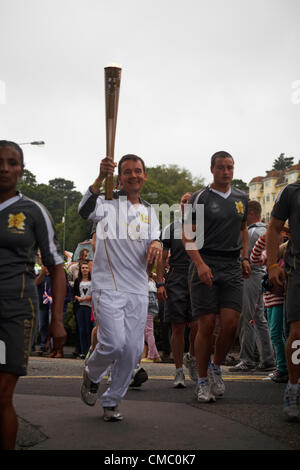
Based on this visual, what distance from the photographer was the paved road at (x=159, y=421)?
4.51 metres

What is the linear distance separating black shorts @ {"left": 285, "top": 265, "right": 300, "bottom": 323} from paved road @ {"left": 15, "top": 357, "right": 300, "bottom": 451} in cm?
84

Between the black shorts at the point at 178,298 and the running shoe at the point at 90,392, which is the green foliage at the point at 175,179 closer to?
the black shorts at the point at 178,298

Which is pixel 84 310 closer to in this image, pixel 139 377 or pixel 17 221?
pixel 139 377

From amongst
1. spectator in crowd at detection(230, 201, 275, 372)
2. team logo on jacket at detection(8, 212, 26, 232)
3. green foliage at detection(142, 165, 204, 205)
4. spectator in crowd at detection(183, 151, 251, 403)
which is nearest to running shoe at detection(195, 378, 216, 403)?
spectator in crowd at detection(183, 151, 251, 403)

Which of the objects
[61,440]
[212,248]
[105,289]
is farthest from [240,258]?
[61,440]

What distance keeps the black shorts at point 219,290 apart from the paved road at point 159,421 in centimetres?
92

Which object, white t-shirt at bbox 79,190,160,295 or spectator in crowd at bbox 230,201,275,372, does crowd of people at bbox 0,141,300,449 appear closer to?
white t-shirt at bbox 79,190,160,295

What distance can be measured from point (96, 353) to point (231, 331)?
64.1 inches

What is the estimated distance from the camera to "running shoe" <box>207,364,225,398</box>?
6855 millimetres

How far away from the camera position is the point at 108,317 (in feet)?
18.0

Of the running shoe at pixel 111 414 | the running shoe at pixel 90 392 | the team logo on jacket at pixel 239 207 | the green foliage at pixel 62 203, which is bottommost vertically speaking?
the running shoe at pixel 111 414

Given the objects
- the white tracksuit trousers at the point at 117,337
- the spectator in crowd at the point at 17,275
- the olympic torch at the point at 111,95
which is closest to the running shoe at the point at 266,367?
the white tracksuit trousers at the point at 117,337

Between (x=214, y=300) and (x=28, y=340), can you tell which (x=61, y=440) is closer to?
(x=28, y=340)

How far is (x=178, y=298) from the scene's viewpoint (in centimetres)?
838
